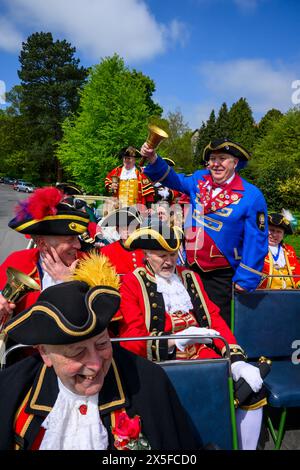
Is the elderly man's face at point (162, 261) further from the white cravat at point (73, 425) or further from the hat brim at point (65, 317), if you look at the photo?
the white cravat at point (73, 425)

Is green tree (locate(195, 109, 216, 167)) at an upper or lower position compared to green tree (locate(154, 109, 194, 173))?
upper

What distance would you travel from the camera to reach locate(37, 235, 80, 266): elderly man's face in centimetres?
258

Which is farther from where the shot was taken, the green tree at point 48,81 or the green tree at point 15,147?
the green tree at point 15,147

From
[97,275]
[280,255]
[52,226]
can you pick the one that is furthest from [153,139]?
[280,255]

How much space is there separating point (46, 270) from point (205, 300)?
118cm

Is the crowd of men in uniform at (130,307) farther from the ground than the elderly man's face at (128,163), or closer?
closer

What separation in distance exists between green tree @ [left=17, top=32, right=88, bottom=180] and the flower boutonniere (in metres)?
39.9

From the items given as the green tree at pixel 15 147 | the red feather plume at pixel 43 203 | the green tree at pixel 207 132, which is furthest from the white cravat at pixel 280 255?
the green tree at pixel 15 147

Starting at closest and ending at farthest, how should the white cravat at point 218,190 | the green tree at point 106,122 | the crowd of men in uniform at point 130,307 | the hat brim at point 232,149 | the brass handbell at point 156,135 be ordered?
the crowd of men in uniform at point 130,307 → the brass handbell at point 156,135 → the hat brim at point 232,149 → the white cravat at point 218,190 → the green tree at point 106,122

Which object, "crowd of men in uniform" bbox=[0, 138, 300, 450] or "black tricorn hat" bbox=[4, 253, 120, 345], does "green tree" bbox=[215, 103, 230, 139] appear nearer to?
"crowd of men in uniform" bbox=[0, 138, 300, 450]

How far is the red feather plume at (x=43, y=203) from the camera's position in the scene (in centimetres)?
257

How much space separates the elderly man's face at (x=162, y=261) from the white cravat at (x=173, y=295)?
0.15 feet

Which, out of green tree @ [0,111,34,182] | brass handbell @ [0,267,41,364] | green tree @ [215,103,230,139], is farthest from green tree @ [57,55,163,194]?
green tree @ [0,111,34,182]

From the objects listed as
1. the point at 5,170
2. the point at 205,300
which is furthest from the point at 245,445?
the point at 5,170
